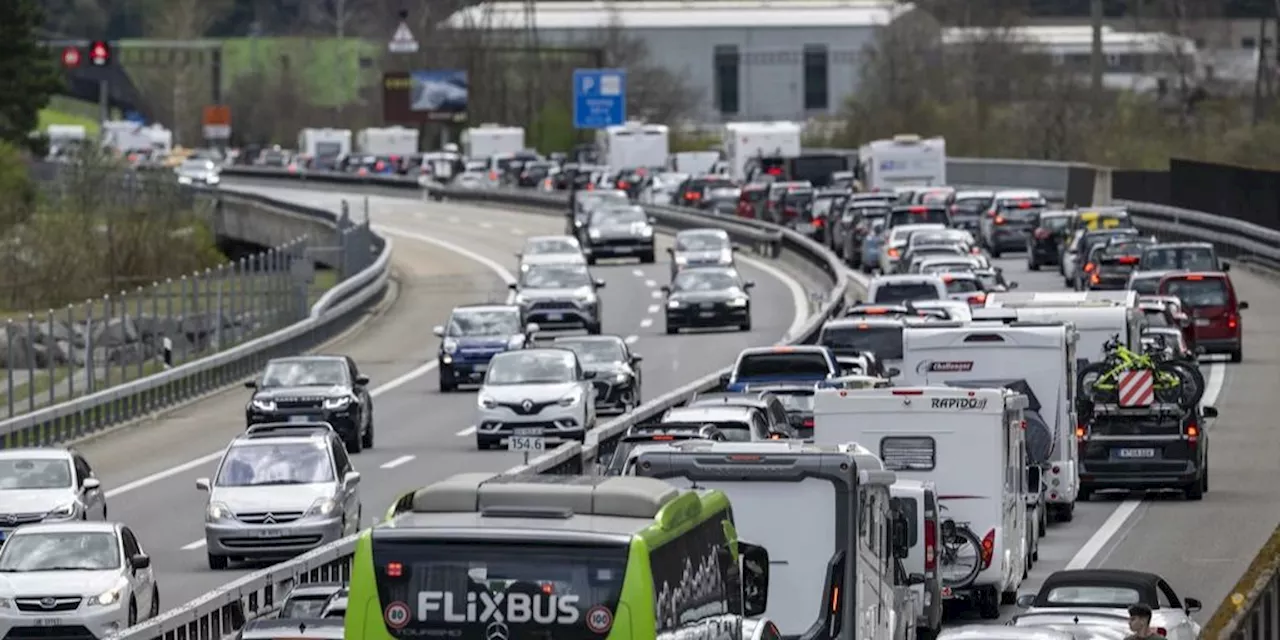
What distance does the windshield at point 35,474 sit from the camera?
3005 cm

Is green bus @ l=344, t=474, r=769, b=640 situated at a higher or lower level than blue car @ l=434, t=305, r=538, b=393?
higher

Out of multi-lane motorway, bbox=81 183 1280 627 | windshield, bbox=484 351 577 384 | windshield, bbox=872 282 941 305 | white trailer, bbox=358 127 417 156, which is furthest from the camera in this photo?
white trailer, bbox=358 127 417 156

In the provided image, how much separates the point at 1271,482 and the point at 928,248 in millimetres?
24777

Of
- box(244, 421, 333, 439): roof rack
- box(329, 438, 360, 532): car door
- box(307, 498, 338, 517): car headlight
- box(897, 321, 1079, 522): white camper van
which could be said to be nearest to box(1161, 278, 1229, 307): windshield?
box(897, 321, 1079, 522): white camper van

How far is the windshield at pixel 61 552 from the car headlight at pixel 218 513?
14.6 ft

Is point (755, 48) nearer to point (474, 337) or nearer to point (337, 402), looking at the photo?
point (474, 337)

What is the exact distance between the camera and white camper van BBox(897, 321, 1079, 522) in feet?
98.8

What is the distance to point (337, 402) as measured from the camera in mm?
40406

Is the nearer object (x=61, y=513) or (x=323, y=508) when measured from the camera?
(x=61, y=513)

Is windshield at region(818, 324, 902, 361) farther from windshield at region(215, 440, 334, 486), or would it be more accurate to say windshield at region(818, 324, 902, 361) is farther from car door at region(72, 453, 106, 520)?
car door at region(72, 453, 106, 520)

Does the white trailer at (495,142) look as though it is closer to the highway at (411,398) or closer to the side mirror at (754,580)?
the highway at (411,398)

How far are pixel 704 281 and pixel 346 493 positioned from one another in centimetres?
3012

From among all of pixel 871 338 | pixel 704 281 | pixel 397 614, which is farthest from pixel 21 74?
pixel 397 614

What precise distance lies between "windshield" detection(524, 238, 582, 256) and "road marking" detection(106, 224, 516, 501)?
640cm
